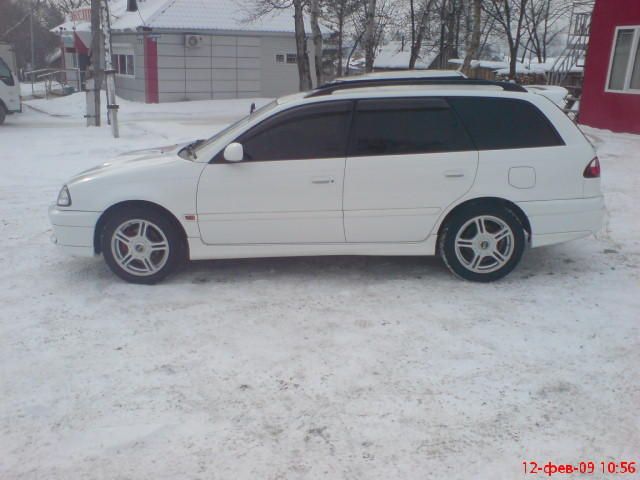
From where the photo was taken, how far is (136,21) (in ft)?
84.3

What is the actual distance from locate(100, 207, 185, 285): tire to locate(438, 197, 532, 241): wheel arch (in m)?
2.16

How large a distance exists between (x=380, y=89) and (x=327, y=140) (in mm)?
633

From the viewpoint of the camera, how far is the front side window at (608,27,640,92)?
13.7 meters

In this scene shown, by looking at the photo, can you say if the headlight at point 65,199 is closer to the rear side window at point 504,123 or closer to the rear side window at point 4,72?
the rear side window at point 504,123

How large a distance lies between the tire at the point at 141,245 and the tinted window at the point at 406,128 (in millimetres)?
1611

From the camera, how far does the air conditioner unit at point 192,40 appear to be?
2559 cm

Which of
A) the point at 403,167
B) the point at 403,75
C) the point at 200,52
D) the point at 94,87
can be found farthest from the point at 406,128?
the point at 200,52

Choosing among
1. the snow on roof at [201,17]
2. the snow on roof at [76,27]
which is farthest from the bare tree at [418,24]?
the snow on roof at [76,27]

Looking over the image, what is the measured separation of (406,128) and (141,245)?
7.64 feet

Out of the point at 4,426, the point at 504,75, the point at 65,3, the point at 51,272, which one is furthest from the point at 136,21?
the point at 65,3

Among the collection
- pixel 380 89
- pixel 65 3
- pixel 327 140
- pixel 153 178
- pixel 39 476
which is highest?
pixel 65 3

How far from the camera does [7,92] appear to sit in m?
17.2

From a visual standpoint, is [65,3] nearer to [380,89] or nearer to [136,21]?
[136,21]

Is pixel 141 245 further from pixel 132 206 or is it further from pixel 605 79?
pixel 605 79
